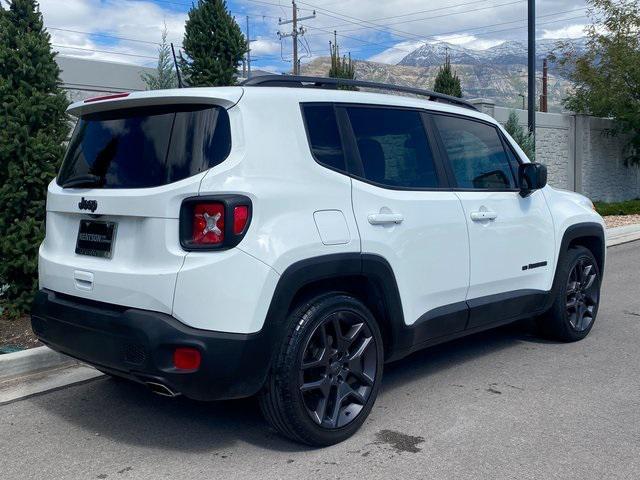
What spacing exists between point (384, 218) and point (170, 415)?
1.81m

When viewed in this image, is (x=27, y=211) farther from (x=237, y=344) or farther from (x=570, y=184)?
(x=570, y=184)

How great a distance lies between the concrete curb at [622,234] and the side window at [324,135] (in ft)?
33.8

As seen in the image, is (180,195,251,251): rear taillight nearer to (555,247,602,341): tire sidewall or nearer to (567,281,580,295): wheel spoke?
(555,247,602,341): tire sidewall

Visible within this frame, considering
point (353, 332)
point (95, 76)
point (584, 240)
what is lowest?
point (353, 332)

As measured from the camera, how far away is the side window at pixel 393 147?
425 centimetres

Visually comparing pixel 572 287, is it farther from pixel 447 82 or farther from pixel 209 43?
pixel 447 82

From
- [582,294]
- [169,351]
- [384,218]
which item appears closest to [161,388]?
[169,351]

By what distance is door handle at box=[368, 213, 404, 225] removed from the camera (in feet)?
13.3

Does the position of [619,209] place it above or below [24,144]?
below

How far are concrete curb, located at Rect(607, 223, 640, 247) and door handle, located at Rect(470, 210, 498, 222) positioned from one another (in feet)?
29.4

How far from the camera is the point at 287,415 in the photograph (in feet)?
12.1

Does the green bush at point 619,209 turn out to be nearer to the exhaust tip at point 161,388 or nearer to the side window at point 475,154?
the side window at point 475,154

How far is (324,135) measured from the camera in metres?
4.04

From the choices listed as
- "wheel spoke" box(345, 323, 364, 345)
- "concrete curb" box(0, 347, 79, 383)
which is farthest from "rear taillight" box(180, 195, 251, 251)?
"concrete curb" box(0, 347, 79, 383)
